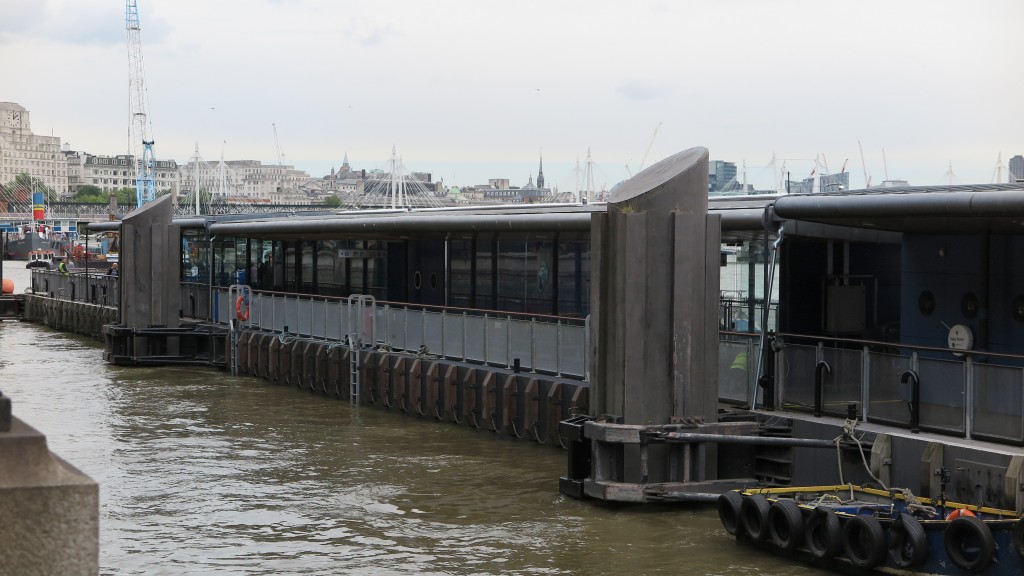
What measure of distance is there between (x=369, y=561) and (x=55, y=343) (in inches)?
1483

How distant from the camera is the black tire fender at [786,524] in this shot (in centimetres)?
1592

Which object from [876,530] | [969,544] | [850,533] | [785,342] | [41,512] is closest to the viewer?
[41,512]

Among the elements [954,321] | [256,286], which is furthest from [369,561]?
[256,286]

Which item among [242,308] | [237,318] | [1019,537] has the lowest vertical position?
[1019,537]

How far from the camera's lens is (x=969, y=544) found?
1431 cm

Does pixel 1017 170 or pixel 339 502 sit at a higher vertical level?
pixel 1017 170

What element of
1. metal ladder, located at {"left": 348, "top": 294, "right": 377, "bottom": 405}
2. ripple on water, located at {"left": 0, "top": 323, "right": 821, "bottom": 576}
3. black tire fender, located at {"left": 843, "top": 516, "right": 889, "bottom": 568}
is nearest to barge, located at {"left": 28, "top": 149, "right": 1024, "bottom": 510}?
ripple on water, located at {"left": 0, "top": 323, "right": 821, "bottom": 576}

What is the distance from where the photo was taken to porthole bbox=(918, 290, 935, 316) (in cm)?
2150

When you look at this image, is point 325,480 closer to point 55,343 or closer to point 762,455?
point 762,455

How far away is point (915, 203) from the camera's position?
1803cm

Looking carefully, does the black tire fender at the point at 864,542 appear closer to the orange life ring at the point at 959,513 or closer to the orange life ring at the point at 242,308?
the orange life ring at the point at 959,513

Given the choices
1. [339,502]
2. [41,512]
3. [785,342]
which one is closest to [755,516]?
[785,342]

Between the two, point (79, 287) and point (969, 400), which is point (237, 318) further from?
point (969, 400)

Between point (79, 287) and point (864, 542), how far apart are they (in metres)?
48.5
